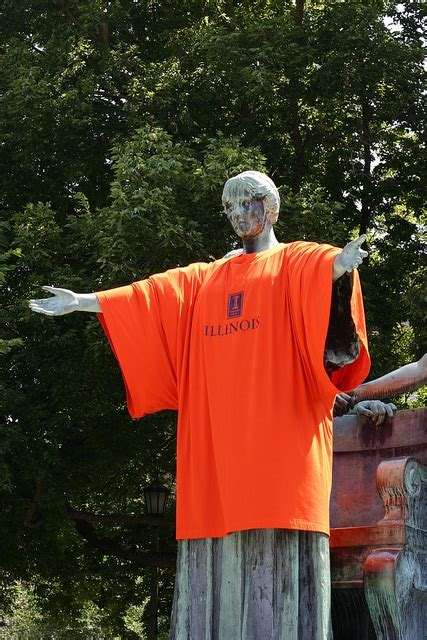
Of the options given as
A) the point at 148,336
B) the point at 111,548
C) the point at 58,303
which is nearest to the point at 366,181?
the point at 111,548

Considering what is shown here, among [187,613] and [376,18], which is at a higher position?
[376,18]

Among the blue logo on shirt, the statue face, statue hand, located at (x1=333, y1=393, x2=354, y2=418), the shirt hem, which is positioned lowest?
the shirt hem

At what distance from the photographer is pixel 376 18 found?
14656 millimetres

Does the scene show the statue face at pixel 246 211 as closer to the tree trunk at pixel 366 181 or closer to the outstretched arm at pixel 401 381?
the outstretched arm at pixel 401 381

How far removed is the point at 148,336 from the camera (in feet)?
19.6

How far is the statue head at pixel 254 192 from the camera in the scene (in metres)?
5.86

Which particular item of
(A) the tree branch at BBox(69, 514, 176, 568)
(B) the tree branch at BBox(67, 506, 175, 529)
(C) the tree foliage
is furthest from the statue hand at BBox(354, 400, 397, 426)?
(A) the tree branch at BBox(69, 514, 176, 568)

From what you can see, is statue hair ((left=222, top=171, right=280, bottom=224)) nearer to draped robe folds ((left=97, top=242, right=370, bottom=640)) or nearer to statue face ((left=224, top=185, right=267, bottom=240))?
statue face ((left=224, top=185, right=267, bottom=240))

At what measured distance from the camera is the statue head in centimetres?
586

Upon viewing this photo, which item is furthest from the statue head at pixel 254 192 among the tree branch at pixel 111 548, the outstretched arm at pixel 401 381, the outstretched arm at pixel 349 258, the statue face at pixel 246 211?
the tree branch at pixel 111 548

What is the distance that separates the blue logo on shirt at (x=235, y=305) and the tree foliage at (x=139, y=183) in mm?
6287

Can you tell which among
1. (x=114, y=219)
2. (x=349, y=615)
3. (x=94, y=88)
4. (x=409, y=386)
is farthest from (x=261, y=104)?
(x=349, y=615)

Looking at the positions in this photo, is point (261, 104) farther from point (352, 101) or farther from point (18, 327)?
point (18, 327)

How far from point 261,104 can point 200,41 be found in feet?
3.78
